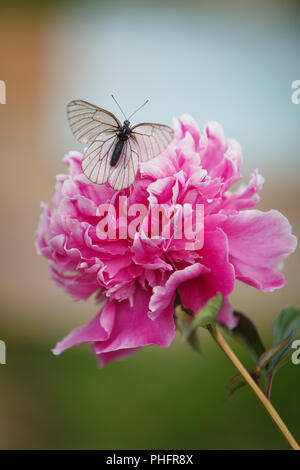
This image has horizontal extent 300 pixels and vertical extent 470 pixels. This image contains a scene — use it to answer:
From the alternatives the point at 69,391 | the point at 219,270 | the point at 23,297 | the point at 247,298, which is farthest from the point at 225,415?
the point at 219,270

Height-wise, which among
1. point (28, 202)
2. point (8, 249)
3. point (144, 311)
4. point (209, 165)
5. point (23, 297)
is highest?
point (209, 165)

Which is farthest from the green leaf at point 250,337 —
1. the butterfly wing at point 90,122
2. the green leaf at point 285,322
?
the butterfly wing at point 90,122

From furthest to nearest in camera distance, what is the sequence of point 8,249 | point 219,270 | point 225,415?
point 8,249 < point 225,415 < point 219,270

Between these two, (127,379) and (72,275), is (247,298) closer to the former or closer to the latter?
(127,379)

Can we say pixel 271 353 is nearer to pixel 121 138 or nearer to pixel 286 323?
pixel 286 323

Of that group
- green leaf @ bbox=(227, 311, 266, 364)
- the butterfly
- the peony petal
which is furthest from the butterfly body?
green leaf @ bbox=(227, 311, 266, 364)

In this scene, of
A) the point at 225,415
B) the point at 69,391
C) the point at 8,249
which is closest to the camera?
the point at 225,415
